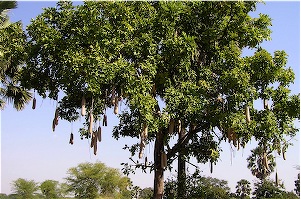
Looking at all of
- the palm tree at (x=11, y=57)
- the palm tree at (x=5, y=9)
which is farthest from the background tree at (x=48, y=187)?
the palm tree at (x=5, y=9)

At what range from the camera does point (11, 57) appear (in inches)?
473

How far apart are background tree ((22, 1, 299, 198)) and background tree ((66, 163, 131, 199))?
31.3 meters

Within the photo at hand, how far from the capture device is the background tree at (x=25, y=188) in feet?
161

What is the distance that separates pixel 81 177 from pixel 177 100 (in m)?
34.5

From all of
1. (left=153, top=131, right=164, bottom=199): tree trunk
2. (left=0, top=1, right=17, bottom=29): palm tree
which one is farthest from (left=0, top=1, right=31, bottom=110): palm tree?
(left=153, top=131, right=164, bottom=199): tree trunk

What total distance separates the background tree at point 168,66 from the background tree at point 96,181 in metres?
31.3

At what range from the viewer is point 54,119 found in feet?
37.4

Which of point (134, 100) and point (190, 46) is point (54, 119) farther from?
point (190, 46)

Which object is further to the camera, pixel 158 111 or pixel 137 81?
pixel 158 111

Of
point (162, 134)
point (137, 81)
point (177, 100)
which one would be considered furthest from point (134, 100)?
point (162, 134)

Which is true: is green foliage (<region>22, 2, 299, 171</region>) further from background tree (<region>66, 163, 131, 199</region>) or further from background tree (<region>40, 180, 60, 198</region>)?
background tree (<region>40, 180, 60, 198</region>)

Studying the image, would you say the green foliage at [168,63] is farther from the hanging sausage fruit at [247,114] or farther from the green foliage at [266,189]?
the green foliage at [266,189]

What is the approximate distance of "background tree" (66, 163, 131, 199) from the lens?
42281 millimetres

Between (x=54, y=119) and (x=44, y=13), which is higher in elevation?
(x=44, y=13)
